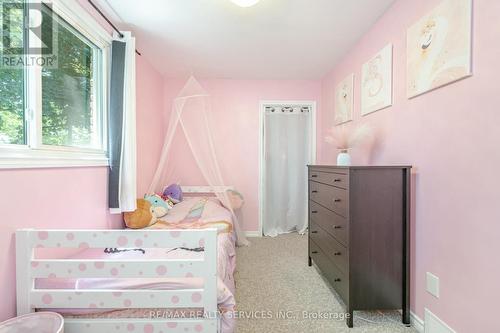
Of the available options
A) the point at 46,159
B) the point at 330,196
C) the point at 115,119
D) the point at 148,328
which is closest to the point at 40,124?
the point at 46,159

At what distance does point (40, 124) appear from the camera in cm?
151

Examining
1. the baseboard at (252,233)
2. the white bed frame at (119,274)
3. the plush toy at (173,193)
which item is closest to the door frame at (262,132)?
the baseboard at (252,233)

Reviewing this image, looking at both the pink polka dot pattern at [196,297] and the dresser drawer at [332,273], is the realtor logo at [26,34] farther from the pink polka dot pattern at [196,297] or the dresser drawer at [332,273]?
the dresser drawer at [332,273]

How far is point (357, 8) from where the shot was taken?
2.04 m

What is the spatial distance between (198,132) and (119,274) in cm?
229

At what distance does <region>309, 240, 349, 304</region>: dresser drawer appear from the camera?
70.9 inches

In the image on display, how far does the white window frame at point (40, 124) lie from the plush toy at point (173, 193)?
52.3 inches

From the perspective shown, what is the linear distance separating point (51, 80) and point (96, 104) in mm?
482

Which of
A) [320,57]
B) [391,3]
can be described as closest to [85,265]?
[391,3]

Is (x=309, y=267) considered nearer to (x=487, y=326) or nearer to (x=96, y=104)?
(x=487, y=326)

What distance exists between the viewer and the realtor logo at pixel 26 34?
134 cm

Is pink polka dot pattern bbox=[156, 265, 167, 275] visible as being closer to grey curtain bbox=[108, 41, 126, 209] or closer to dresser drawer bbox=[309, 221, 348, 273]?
grey curtain bbox=[108, 41, 126, 209]

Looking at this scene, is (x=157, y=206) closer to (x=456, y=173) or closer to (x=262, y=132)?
(x=262, y=132)

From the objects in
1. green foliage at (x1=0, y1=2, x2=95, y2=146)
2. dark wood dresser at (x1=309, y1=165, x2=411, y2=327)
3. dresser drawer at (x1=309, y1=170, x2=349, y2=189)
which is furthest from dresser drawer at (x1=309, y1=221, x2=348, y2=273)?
green foliage at (x1=0, y1=2, x2=95, y2=146)
